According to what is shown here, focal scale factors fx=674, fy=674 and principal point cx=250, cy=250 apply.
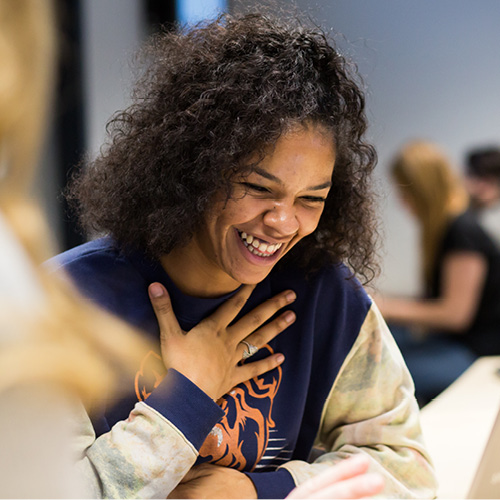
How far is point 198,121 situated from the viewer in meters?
0.99

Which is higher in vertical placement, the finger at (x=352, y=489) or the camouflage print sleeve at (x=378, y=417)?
the finger at (x=352, y=489)

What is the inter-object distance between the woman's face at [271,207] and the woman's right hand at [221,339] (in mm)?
88

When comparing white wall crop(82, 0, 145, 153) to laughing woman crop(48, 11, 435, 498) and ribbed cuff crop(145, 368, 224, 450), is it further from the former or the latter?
ribbed cuff crop(145, 368, 224, 450)

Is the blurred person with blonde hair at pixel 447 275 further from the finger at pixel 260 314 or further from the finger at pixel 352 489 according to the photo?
the finger at pixel 352 489

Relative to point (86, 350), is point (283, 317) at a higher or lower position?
lower

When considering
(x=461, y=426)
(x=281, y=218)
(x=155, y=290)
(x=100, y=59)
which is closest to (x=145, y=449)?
(x=155, y=290)

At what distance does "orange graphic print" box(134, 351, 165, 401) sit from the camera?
40.0 inches

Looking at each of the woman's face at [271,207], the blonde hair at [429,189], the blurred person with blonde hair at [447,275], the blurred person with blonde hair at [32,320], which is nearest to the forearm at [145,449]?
the woman's face at [271,207]

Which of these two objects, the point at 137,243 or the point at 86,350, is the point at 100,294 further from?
the point at 86,350

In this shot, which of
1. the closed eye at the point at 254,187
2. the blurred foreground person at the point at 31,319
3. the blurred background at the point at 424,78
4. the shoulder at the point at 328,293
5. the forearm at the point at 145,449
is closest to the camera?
the blurred foreground person at the point at 31,319

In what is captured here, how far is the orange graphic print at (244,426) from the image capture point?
1.07m

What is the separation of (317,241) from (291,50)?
0.36 m

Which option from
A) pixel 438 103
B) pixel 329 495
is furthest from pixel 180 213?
pixel 438 103

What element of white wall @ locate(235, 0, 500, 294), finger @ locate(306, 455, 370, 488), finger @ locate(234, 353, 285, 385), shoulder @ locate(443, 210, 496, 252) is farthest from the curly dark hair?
white wall @ locate(235, 0, 500, 294)
